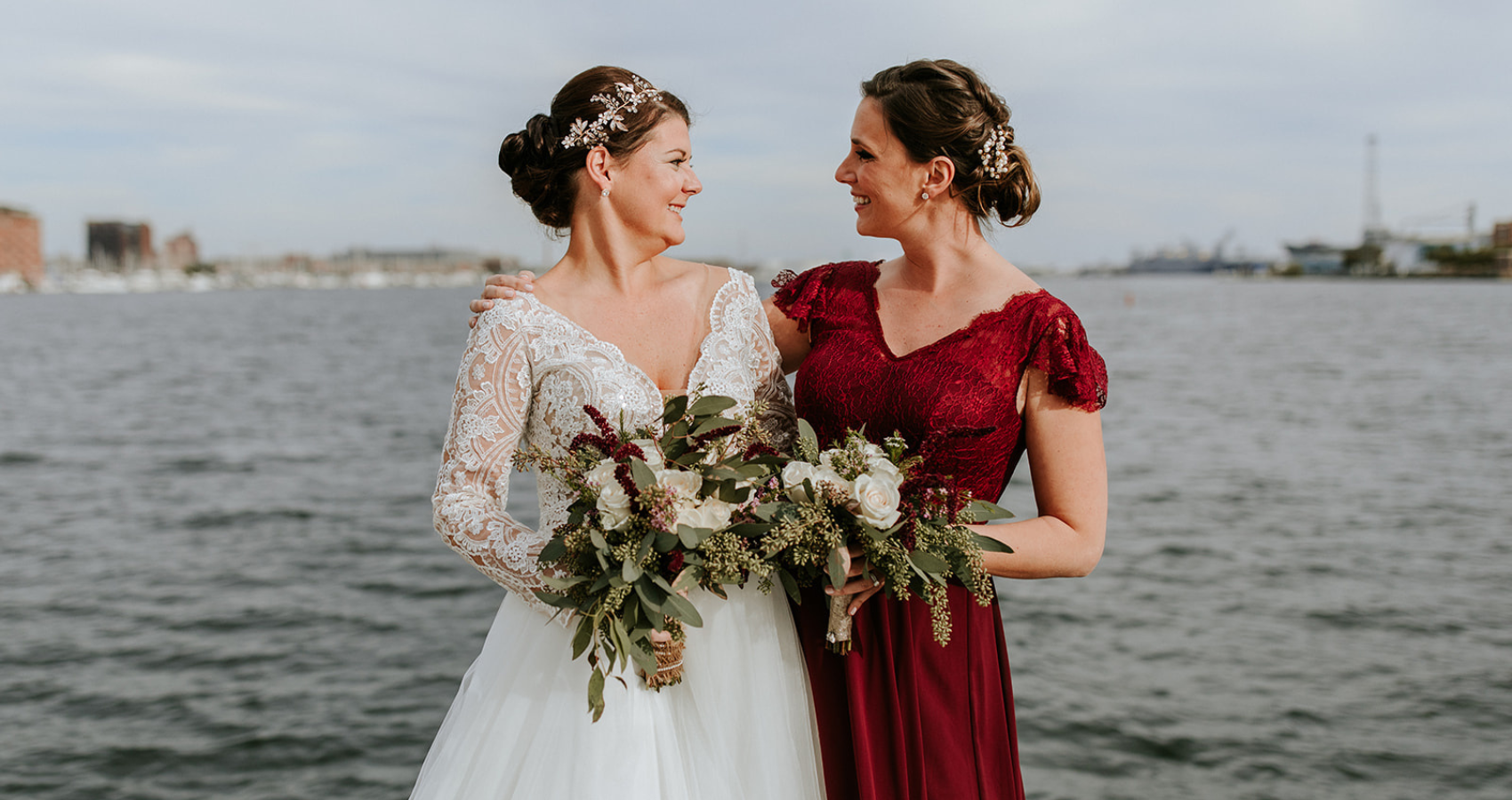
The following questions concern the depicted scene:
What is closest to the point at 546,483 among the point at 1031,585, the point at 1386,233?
the point at 1031,585

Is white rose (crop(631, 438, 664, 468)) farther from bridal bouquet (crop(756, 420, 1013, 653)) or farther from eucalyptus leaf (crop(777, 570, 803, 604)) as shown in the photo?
eucalyptus leaf (crop(777, 570, 803, 604))

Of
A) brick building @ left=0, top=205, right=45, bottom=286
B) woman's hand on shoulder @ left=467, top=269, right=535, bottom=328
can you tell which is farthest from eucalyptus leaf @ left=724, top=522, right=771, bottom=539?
brick building @ left=0, top=205, right=45, bottom=286

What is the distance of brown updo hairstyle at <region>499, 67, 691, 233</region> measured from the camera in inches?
121

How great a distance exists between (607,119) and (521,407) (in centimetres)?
84

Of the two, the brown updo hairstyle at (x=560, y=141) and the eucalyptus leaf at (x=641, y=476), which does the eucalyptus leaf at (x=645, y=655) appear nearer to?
the eucalyptus leaf at (x=641, y=476)

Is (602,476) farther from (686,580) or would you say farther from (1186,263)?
(1186,263)

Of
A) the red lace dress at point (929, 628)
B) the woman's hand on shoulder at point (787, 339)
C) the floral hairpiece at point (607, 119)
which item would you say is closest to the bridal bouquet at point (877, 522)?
the red lace dress at point (929, 628)

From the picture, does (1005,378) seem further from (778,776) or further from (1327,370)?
(1327,370)

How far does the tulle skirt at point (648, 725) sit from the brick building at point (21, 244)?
165m

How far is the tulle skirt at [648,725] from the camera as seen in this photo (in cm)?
269

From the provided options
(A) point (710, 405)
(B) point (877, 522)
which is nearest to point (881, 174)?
(A) point (710, 405)

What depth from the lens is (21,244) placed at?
5655 inches

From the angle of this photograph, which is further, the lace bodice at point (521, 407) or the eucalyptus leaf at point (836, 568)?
the lace bodice at point (521, 407)

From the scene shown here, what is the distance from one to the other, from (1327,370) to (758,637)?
33.2 m
